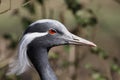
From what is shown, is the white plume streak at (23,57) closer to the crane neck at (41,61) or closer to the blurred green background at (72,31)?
the crane neck at (41,61)

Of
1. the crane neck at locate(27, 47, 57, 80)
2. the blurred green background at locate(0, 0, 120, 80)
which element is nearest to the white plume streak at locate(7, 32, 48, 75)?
the crane neck at locate(27, 47, 57, 80)

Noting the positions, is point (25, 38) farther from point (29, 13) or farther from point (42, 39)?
point (29, 13)

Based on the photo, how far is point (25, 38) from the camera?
863 centimetres

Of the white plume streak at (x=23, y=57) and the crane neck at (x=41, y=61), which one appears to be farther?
the crane neck at (x=41, y=61)

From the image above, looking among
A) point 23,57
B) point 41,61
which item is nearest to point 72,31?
point 41,61

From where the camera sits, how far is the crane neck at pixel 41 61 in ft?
28.7

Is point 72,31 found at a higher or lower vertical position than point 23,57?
lower

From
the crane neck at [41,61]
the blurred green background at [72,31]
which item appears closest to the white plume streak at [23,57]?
the crane neck at [41,61]

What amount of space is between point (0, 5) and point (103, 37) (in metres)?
8.38

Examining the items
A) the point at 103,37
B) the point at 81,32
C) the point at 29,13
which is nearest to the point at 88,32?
the point at 81,32

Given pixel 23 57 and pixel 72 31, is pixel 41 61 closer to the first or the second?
pixel 23 57

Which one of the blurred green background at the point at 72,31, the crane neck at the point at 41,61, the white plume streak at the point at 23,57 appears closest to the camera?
the white plume streak at the point at 23,57

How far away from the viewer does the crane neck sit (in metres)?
8.75

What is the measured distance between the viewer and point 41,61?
29.0 ft
